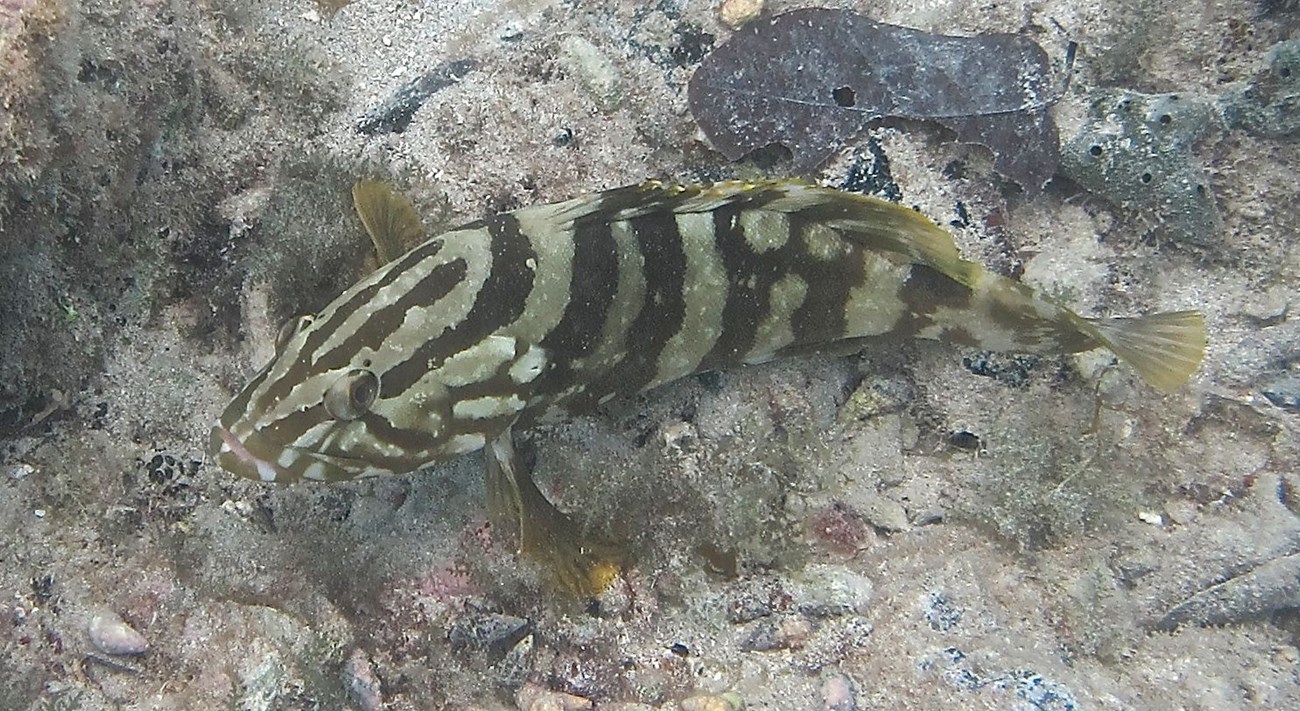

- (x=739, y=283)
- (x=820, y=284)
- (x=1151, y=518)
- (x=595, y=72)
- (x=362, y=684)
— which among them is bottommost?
(x=1151, y=518)

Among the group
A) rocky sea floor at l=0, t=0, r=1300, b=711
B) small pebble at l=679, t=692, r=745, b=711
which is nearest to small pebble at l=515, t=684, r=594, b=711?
rocky sea floor at l=0, t=0, r=1300, b=711

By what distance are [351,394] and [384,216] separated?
85 centimetres

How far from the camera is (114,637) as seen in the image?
2.79 meters

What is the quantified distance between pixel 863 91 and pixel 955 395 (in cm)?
142

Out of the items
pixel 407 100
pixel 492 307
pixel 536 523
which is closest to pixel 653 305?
pixel 492 307

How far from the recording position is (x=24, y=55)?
2451mm

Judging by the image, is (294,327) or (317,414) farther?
(294,327)

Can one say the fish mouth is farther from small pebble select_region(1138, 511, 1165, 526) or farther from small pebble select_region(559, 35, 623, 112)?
small pebble select_region(1138, 511, 1165, 526)

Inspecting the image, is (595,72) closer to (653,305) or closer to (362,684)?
(653,305)

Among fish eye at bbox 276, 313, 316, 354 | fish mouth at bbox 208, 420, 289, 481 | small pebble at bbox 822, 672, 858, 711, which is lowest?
small pebble at bbox 822, 672, 858, 711

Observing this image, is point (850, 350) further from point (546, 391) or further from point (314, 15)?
point (314, 15)

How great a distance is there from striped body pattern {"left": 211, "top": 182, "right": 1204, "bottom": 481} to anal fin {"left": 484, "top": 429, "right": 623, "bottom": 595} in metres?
0.16

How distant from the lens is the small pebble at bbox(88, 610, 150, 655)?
2.79 meters

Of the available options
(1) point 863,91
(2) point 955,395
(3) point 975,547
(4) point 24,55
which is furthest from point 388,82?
(3) point 975,547
